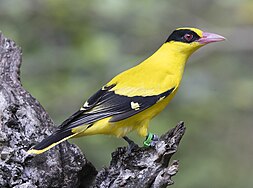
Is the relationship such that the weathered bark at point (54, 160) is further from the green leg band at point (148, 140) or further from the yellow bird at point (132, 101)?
the yellow bird at point (132, 101)

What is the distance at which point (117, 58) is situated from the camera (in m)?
7.00

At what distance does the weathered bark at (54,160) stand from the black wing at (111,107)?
0.83ft

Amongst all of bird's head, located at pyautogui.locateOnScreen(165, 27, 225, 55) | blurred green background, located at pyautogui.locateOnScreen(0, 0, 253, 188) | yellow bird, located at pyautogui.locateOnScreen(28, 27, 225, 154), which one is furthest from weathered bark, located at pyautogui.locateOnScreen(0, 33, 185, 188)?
blurred green background, located at pyautogui.locateOnScreen(0, 0, 253, 188)

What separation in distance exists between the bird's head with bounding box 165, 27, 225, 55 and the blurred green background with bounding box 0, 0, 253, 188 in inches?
35.3

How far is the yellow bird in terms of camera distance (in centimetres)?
510

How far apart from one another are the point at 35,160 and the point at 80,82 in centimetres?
223

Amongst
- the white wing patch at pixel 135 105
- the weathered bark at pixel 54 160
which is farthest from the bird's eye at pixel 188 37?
the weathered bark at pixel 54 160

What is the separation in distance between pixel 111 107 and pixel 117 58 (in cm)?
183

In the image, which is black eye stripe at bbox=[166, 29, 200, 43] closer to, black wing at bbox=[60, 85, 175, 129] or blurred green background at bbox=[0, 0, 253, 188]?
black wing at bbox=[60, 85, 175, 129]

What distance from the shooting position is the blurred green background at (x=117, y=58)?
690 cm

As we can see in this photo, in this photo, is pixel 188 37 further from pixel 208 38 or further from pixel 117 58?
pixel 117 58

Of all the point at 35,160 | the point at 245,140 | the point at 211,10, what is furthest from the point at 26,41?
the point at 245,140

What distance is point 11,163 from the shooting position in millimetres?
4625

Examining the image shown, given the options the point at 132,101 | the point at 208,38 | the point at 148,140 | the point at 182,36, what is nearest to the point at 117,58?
the point at 182,36
